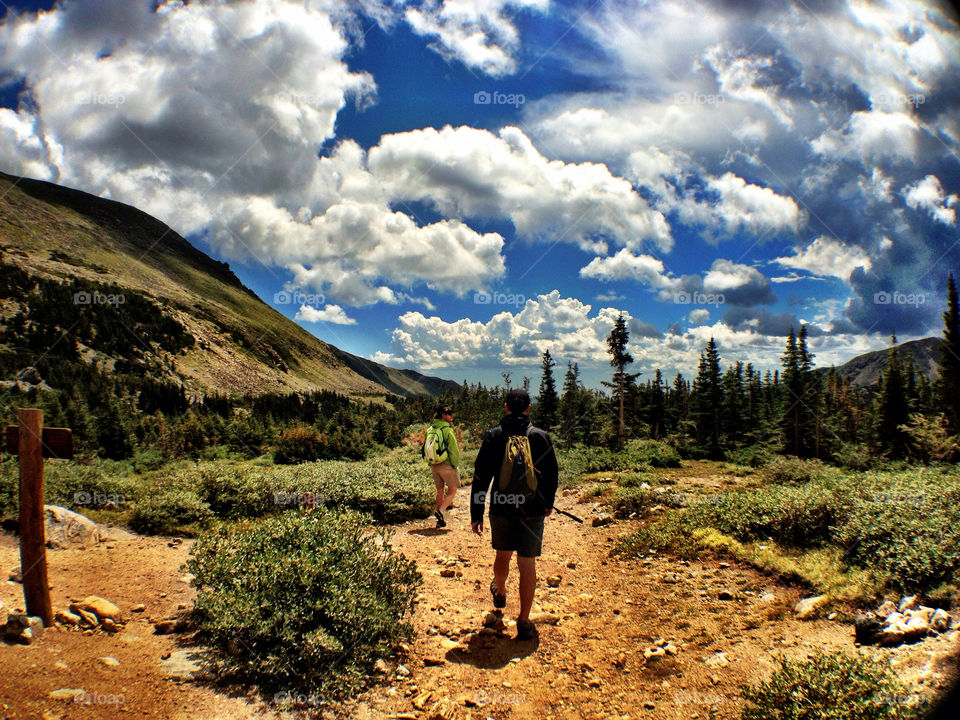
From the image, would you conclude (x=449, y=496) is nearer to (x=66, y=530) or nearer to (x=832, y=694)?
(x=66, y=530)

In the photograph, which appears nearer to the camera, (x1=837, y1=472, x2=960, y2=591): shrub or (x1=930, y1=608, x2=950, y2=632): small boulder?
(x1=930, y1=608, x2=950, y2=632): small boulder

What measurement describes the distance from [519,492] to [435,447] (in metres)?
4.97

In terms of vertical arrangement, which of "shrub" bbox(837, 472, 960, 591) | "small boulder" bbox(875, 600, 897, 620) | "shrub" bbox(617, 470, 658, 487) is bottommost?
"shrub" bbox(617, 470, 658, 487)

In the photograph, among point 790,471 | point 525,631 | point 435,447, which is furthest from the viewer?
point 790,471

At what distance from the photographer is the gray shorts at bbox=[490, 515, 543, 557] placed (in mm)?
5012

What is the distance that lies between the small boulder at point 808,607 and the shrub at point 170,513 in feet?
30.9

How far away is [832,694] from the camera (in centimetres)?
295

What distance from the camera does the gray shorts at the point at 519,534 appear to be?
5012 millimetres

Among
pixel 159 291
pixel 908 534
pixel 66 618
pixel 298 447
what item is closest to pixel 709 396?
pixel 298 447

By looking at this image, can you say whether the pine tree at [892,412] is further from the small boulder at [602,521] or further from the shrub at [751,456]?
the small boulder at [602,521]

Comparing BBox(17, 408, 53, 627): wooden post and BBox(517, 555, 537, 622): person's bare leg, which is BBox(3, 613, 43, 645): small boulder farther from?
BBox(517, 555, 537, 622): person's bare leg

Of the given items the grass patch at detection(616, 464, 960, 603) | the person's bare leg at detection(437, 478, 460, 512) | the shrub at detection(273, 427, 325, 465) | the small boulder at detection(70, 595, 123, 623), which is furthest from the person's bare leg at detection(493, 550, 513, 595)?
the shrub at detection(273, 427, 325, 465)

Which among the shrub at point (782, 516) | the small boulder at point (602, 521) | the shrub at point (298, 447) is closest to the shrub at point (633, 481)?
the small boulder at point (602, 521)

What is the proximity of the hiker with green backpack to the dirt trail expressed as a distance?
2.95m
